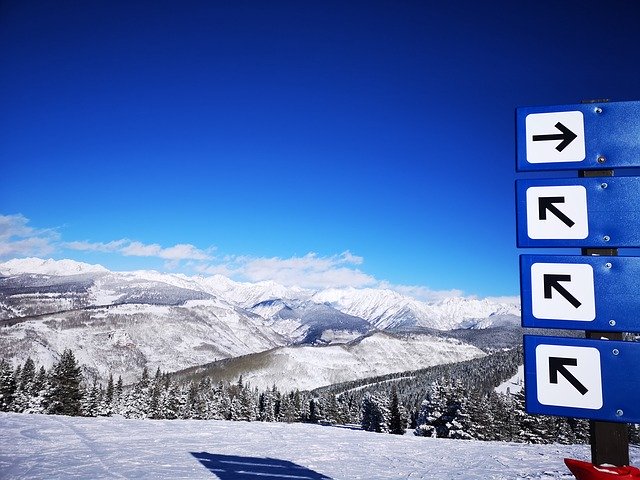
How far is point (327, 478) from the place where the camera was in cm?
988

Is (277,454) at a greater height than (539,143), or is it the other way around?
(539,143)

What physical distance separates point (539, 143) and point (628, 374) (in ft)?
7.57

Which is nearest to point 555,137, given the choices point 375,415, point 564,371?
point 564,371

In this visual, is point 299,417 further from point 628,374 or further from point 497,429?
point 628,374

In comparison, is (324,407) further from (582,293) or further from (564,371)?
(582,293)

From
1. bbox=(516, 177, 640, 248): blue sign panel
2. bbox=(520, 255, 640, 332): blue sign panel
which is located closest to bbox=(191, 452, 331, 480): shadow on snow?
bbox=(520, 255, 640, 332): blue sign panel

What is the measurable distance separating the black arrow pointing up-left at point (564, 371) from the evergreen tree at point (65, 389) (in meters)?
64.1

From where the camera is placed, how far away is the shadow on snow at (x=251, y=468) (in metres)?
9.92

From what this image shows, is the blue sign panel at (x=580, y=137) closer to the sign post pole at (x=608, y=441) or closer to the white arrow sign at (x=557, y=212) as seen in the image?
the white arrow sign at (x=557, y=212)

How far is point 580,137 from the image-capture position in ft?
12.3

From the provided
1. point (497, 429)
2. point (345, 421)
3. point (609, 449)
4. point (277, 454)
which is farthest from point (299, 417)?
point (609, 449)

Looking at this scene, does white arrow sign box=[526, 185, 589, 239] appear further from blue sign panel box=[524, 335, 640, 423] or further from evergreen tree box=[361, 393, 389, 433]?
evergreen tree box=[361, 393, 389, 433]

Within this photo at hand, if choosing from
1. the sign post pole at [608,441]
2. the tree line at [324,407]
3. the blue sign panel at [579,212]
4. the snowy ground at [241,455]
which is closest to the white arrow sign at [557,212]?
the blue sign panel at [579,212]

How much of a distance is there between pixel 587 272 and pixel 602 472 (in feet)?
5.39
